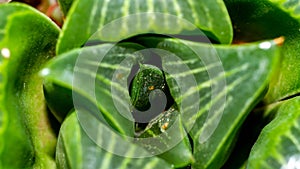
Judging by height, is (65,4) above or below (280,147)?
above

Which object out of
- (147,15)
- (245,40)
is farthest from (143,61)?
(245,40)

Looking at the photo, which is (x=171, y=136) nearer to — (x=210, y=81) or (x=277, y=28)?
(x=210, y=81)

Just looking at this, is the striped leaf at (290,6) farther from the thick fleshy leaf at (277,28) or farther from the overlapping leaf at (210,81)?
the overlapping leaf at (210,81)

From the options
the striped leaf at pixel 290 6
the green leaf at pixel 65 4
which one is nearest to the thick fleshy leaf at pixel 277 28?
the striped leaf at pixel 290 6

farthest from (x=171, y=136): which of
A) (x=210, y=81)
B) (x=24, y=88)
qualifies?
(x=24, y=88)

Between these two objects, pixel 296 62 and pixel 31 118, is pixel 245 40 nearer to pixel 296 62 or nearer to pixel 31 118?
pixel 296 62

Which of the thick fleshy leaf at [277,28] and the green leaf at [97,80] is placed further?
the thick fleshy leaf at [277,28]

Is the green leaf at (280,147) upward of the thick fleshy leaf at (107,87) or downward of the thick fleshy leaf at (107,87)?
downward
